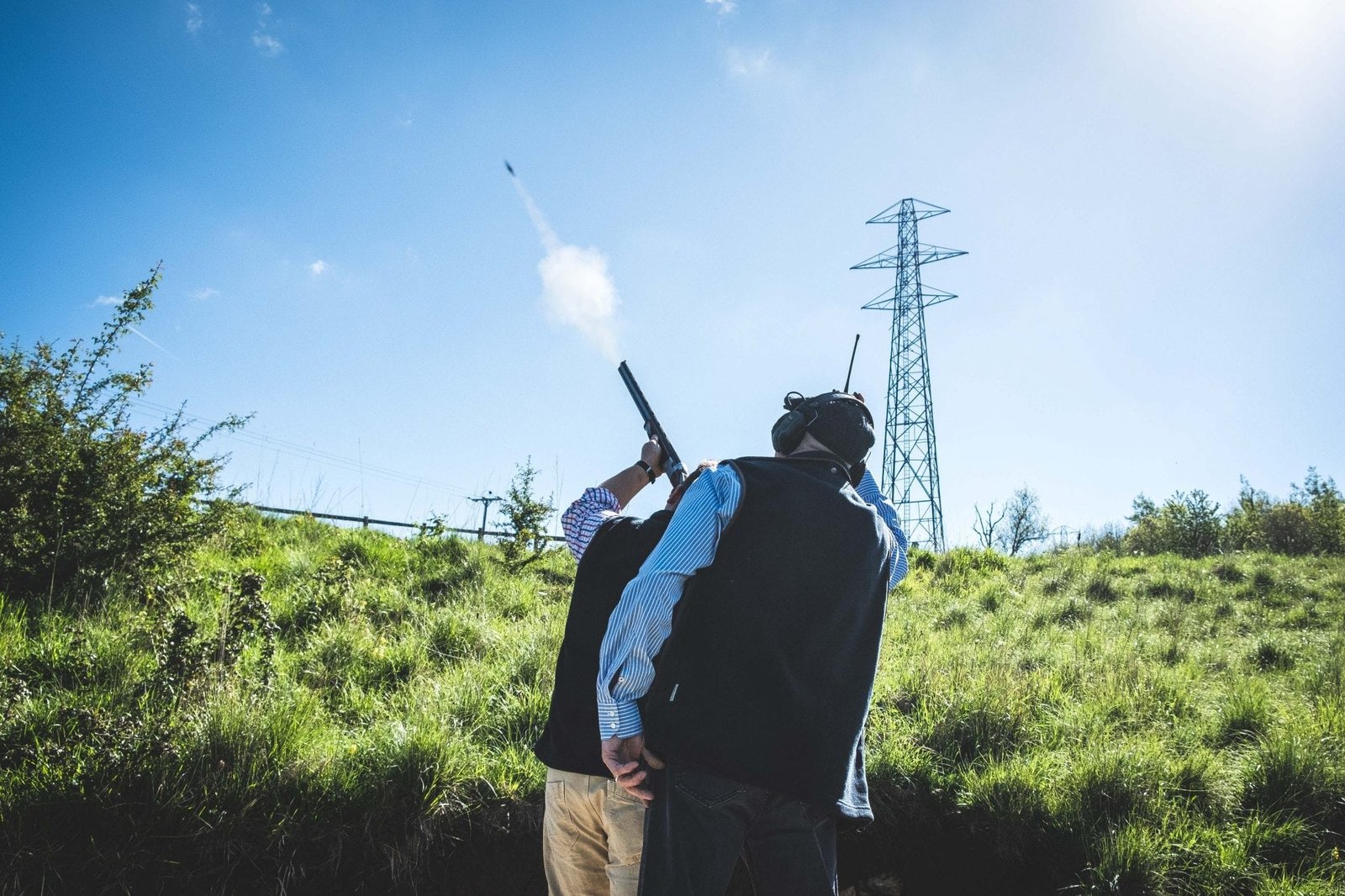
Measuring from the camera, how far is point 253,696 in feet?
13.6

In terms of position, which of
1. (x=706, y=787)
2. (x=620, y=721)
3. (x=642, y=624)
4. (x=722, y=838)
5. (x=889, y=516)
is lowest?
(x=722, y=838)

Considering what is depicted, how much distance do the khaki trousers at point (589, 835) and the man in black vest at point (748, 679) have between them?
37cm

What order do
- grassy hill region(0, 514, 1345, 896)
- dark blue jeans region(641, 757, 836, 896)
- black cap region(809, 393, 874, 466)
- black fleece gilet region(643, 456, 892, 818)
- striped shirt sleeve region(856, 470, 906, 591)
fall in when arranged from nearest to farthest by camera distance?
dark blue jeans region(641, 757, 836, 896), black fleece gilet region(643, 456, 892, 818), black cap region(809, 393, 874, 466), striped shirt sleeve region(856, 470, 906, 591), grassy hill region(0, 514, 1345, 896)

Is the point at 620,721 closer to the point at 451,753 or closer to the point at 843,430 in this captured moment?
the point at 843,430

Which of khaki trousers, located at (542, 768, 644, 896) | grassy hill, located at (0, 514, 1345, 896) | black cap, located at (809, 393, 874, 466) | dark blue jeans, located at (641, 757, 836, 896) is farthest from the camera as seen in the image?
grassy hill, located at (0, 514, 1345, 896)

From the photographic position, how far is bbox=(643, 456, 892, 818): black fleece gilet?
1979 mm

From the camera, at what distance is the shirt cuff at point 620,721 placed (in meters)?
2.03

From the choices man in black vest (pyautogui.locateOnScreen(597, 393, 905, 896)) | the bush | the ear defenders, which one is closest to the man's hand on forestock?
man in black vest (pyautogui.locateOnScreen(597, 393, 905, 896))

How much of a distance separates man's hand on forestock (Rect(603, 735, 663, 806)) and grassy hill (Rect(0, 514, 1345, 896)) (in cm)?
228

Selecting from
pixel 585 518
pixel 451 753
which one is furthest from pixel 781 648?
pixel 451 753

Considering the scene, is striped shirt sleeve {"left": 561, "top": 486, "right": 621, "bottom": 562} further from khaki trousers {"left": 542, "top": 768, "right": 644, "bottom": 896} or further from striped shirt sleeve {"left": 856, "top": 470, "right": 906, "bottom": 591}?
striped shirt sleeve {"left": 856, "top": 470, "right": 906, "bottom": 591}

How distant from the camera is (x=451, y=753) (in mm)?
4000

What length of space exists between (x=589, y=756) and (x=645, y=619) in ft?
2.23

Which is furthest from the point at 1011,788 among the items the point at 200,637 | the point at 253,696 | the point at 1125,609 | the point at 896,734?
the point at 1125,609
